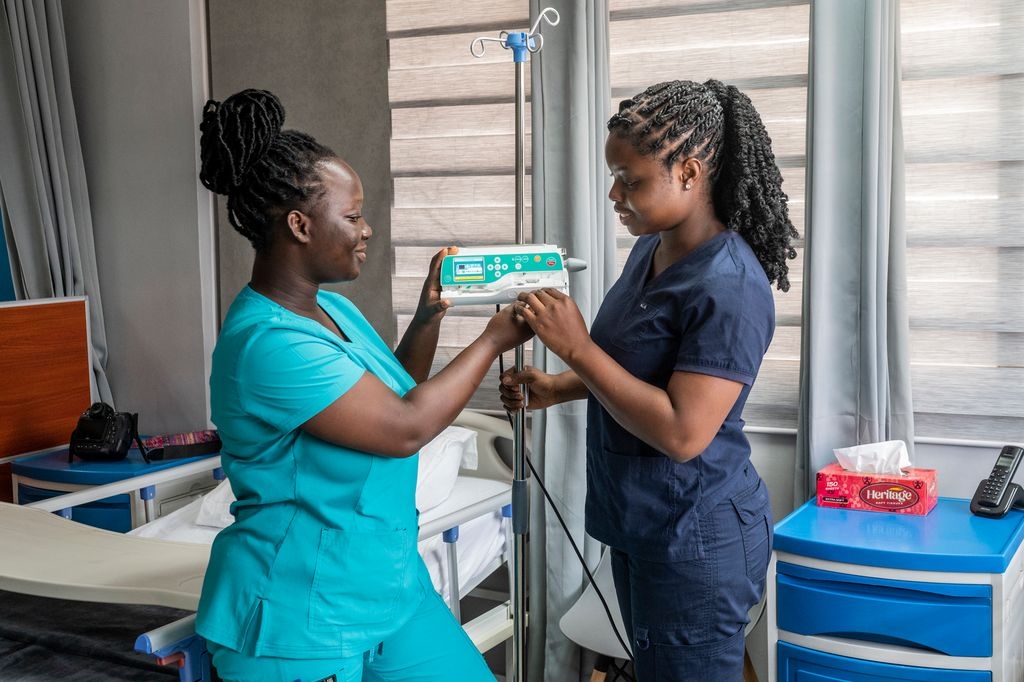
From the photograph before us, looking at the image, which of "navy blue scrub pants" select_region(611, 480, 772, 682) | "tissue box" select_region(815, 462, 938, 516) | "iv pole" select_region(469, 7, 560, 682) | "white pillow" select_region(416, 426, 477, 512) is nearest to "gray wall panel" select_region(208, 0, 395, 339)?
"white pillow" select_region(416, 426, 477, 512)

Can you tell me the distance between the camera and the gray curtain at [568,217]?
2.45 meters

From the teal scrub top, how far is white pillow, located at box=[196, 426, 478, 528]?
3.46 ft

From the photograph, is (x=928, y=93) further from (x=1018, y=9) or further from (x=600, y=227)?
(x=600, y=227)

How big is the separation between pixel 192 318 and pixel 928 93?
2.19 metres

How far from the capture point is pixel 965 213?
2.23 meters

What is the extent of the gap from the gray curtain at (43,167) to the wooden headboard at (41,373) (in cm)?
7

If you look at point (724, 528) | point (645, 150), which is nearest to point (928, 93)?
point (645, 150)

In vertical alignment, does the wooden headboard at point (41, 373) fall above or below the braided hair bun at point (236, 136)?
below

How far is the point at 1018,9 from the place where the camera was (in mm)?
2146

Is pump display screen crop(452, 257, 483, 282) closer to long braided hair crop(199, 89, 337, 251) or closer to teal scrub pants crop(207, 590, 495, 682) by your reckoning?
long braided hair crop(199, 89, 337, 251)

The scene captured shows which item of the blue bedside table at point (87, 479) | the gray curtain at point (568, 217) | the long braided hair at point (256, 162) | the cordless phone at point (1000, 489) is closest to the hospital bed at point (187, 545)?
the gray curtain at point (568, 217)

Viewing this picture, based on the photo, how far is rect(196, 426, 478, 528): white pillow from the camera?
7.95ft

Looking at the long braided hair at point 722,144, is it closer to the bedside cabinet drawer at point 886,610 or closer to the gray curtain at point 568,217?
the bedside cabinet drawer at point 886,610

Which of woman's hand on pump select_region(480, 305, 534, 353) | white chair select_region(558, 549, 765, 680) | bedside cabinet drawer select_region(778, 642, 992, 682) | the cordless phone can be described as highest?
woman's hand on pump select_region(480, 305, 534, 353)
